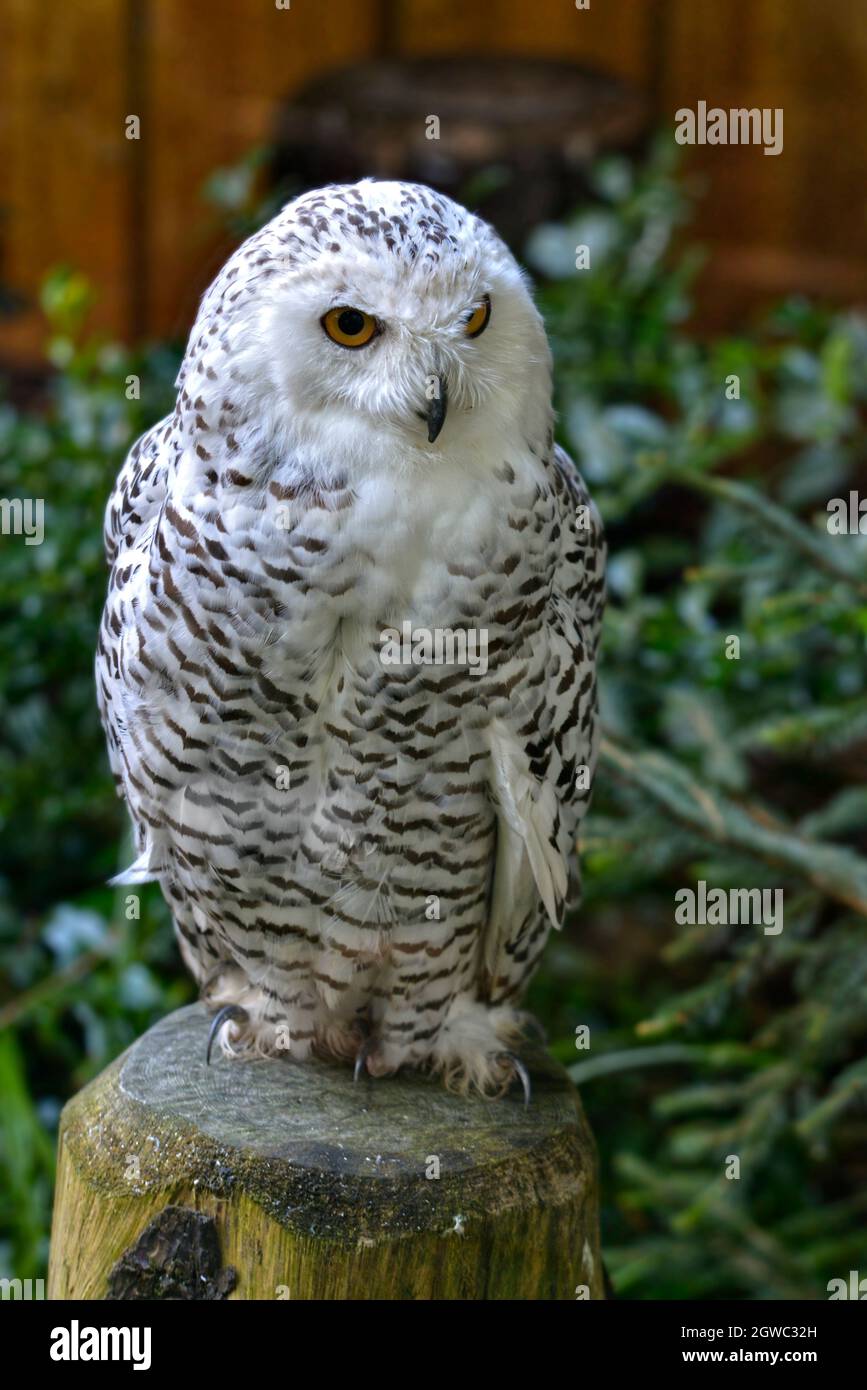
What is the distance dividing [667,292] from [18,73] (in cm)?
231

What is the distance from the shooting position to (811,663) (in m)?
3.60

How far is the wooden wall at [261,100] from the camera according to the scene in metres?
4.89

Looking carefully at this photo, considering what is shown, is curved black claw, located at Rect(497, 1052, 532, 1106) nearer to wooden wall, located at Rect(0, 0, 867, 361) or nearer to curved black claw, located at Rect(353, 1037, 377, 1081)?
curved black claw, located at Rect(353, 1037, 377, 1081)

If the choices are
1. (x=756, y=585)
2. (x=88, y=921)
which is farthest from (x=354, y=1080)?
(x=756, y=585)

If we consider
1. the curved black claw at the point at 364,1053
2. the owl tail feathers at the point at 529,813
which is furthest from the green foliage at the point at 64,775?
the owl tail feathers at the point at 529,813

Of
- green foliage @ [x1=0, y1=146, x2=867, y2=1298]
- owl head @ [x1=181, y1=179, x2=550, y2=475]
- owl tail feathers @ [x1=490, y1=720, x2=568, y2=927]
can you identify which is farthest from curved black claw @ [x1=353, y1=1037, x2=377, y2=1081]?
owl head @ [x1=181, y1=179, x2=550, y2=475]

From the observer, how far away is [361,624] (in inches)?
71.9

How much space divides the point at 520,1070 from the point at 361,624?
73 cm

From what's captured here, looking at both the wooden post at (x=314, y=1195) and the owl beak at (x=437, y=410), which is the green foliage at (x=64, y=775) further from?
the owl beak at (x=437, y=410)

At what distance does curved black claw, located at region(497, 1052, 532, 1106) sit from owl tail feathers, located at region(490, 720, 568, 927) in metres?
0.20

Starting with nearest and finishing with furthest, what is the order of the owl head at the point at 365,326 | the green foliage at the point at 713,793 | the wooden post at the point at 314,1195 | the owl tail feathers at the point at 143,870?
the owl head at the point at 365,326, the wooden post at the point at 314,1195, the owl tail feathers at the point at 143,870, the green foliage at the point at 713,793

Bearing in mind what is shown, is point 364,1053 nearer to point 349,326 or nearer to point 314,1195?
point 314,1195
